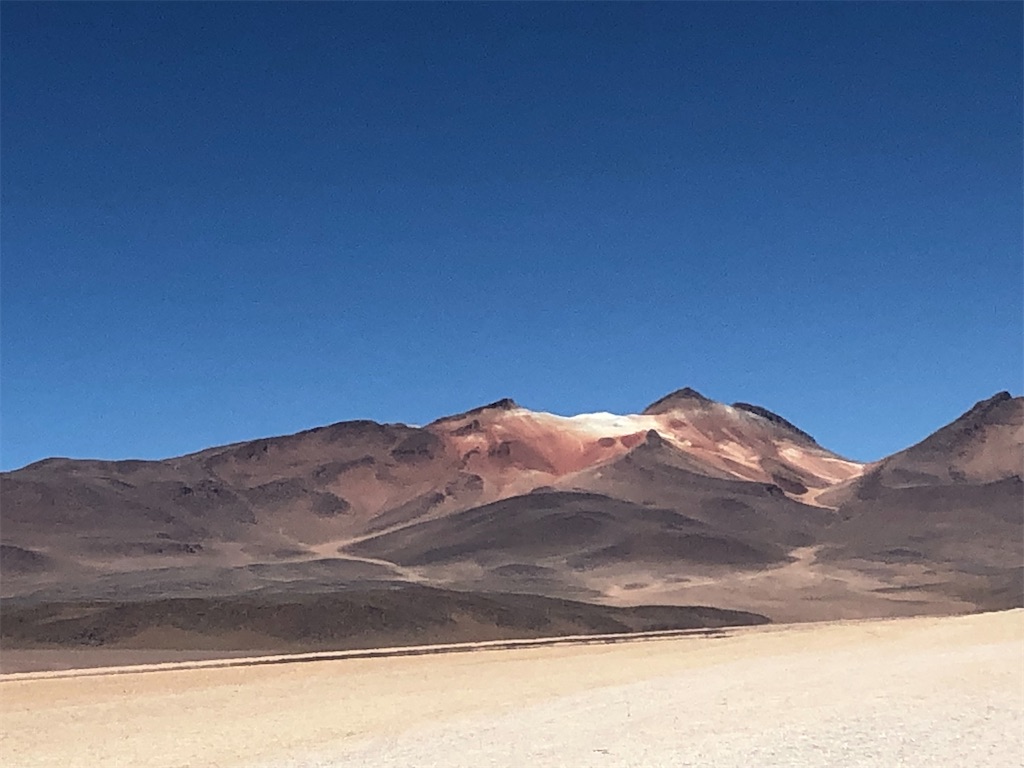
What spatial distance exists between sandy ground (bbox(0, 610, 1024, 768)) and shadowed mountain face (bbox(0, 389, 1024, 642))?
38028 mm

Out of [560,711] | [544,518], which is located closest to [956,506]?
[544,518]

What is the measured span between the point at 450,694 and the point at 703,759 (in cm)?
1109

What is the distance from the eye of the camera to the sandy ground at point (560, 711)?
623 inches

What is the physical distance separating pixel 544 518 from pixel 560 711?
109483 mm

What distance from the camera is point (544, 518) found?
5123 inches

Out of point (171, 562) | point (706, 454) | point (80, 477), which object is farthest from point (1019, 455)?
point (80, 477)

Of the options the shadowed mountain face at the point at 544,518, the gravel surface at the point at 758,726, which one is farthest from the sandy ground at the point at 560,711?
the shadowed mountain face at the point at 544,518

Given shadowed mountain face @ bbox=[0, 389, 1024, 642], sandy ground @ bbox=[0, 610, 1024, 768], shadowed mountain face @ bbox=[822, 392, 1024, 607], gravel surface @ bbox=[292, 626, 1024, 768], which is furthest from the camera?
shadowed mountain face @ bbox=[822, 392, 1024, 607]

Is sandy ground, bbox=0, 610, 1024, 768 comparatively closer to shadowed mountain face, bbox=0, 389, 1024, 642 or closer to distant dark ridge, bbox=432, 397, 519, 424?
shadowed mountain face, bbox=0, 389, 1024, 642

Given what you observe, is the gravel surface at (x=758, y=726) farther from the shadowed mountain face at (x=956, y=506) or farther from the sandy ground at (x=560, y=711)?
the shadowed mountain face at (x=956, y=506)

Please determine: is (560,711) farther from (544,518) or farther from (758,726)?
(544,518)

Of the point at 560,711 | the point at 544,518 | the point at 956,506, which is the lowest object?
the point at 560,711

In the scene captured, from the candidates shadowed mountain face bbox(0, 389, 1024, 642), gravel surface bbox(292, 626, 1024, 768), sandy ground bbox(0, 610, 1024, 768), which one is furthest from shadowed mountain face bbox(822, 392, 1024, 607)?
gravel surface bbox(292, 626, 1024, 768)

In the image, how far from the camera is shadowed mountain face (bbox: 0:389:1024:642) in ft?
313
